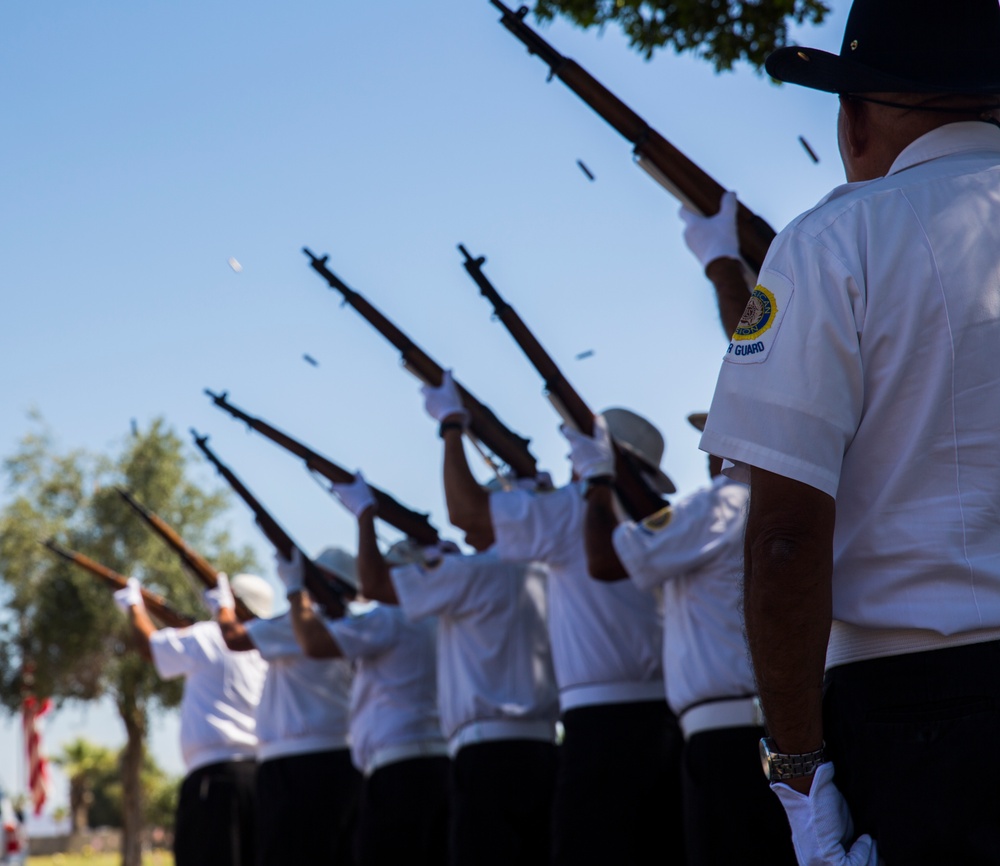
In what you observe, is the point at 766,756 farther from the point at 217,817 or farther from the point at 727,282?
the point at 217,817

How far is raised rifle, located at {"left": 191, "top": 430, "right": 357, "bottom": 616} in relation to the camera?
10.1 m

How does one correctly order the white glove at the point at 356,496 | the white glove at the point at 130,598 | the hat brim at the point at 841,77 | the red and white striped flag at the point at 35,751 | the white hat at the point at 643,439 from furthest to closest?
the red and white striped flag at the point at 35,751, the white glove at the point at 130,598, the white glove at the point at 356,496, the white hat at the point at 643,439, the hat brim at the point at 841,77

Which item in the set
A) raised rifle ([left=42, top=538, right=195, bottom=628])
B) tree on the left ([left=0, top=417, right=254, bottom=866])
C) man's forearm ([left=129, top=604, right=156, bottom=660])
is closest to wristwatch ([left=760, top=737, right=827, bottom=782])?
man's forearm ([left=129, top=604, right=156, bottom=660])

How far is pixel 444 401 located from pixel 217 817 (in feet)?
13.8

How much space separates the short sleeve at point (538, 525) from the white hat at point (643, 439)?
0.41 metres

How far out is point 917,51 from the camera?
8.18ft

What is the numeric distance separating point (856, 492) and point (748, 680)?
3207mm

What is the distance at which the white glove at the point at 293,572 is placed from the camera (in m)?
9.98

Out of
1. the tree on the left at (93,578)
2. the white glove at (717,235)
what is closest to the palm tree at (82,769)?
the tree on the left at (93,578)

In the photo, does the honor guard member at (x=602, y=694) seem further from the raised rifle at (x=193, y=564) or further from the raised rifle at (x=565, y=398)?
the raised rifle at (x=193, y=564)

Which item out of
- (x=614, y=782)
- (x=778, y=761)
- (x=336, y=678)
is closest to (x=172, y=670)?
(x=336, y=678)

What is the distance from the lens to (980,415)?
88.0 inches

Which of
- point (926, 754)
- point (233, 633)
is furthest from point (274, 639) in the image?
point (926, 754)

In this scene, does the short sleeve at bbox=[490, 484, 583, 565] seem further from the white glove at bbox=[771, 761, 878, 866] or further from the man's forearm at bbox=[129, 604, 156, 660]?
the man's forearm at bbox=[129, 604, 156, 660]
